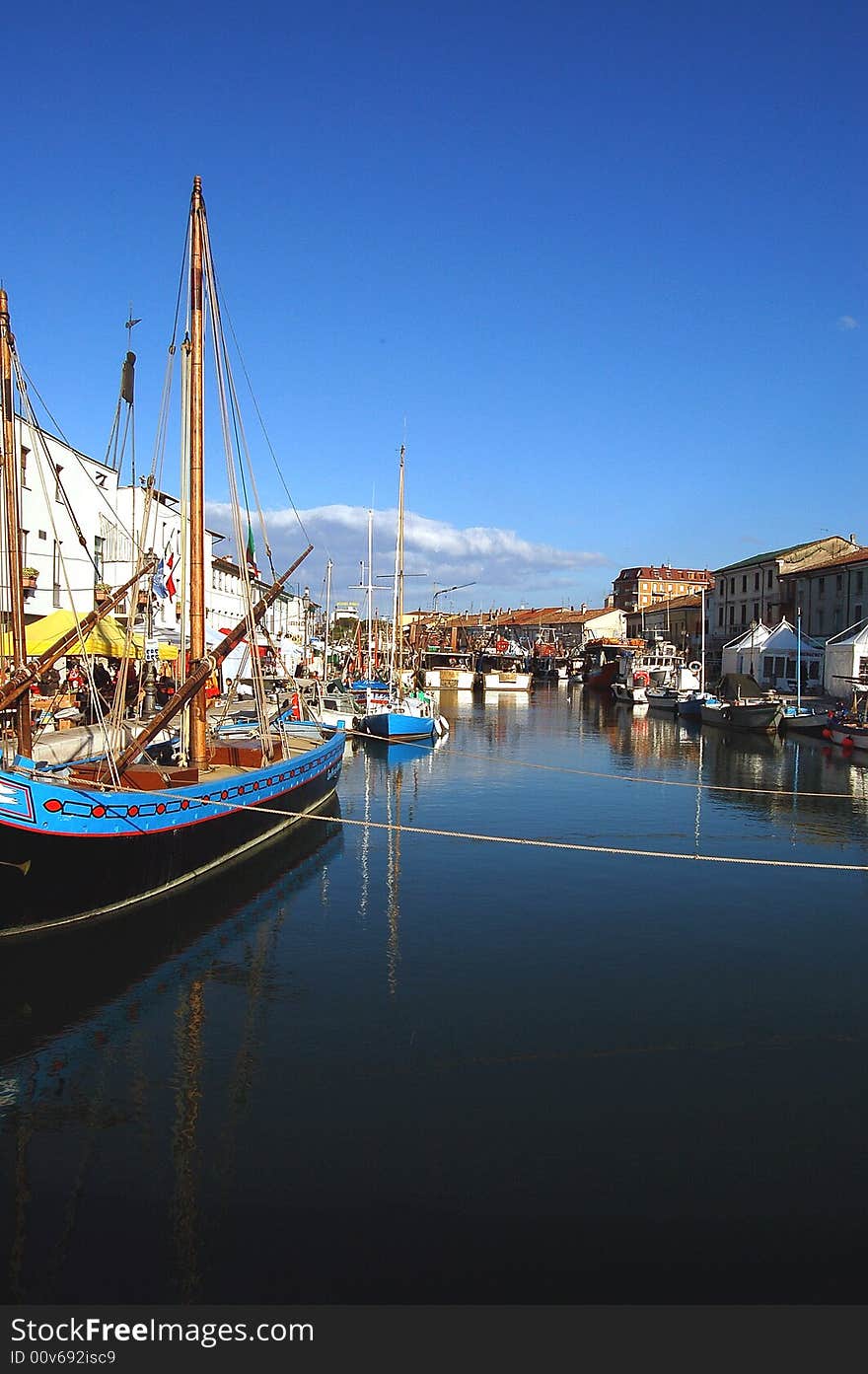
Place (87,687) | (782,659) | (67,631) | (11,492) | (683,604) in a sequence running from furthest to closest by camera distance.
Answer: (683,604) → (782,659) → (87,687) → (67,631) → (11,492)

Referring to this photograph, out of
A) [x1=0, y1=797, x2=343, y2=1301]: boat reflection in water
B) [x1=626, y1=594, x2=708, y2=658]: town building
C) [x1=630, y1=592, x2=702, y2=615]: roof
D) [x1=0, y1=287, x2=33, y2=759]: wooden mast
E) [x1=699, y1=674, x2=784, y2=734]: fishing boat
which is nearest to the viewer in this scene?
[x1=0, y1=797, x2=343, y2=1301]: boat reflection in water

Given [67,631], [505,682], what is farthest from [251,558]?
[505,682]

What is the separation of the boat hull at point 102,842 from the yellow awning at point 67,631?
763cm

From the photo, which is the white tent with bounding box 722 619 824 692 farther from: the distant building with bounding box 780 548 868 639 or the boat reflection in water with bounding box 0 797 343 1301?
the boat reflection in water with bounding box 0 797 343 1301

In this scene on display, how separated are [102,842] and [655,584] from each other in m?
163

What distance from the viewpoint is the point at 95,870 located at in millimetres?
16031

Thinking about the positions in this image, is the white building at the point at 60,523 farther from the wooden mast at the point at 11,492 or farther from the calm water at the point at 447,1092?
the calm water at the point at 447,1092

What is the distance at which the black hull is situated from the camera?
A: 14.9m

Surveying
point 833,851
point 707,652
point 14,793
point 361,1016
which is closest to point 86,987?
point 14,793

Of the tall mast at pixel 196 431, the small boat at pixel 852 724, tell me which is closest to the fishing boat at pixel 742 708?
the small boat at pixel 852 724

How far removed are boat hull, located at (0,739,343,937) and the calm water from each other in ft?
2.32

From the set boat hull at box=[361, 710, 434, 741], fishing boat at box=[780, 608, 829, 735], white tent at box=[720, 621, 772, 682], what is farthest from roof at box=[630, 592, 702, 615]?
boat hull at box=[361, 710, 434, 741]

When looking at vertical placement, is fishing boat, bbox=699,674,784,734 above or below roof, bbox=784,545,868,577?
below

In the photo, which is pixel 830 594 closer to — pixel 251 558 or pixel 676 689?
pixel 676 689
